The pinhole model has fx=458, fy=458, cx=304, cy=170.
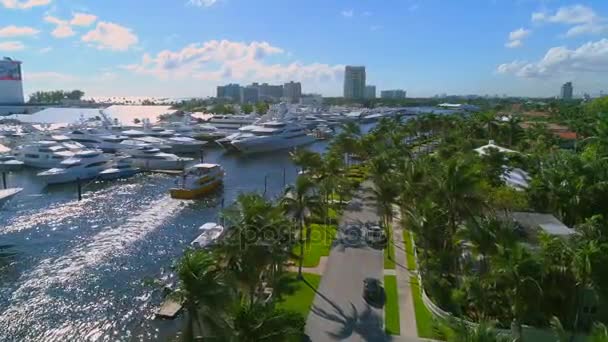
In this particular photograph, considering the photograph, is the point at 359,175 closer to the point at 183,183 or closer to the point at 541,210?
the point at 183,183

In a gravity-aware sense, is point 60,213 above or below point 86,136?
below

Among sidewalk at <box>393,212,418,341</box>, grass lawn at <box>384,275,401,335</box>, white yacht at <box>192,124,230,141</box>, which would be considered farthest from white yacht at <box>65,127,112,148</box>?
grass lawn at <box>384,275,401,335</box>

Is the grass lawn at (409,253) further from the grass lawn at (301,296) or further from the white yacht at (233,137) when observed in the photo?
the white yacht at (233,137)

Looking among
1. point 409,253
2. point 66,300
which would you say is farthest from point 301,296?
point 66,300

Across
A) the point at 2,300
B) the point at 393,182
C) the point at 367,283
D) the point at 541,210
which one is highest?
the point at 393,182

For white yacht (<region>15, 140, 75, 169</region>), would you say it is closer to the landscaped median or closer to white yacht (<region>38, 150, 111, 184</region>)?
white yacht (<region>38, 150, 111, 184</region>)

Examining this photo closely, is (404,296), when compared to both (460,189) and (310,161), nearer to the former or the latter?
(460,189)

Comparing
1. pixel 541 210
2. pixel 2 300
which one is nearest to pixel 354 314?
pixel 541 210
